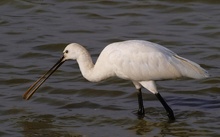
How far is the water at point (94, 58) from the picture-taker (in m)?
11.4

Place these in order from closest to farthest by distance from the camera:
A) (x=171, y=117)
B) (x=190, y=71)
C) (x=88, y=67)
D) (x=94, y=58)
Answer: (x=190, y=71)
(x=171, y=117)
(x=88, y=67)
(x=94, y=58)

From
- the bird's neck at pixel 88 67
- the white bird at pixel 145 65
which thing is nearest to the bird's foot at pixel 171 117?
the white bird at pixel 145 65

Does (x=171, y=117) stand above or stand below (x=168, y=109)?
below

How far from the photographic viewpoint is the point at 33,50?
15719 mm

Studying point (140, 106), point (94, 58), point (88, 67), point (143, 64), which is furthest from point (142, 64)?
point (94, 58)

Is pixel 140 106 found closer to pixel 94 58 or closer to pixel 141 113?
pixel 141 113

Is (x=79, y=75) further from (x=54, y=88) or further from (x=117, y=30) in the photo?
(x=117, y=30)

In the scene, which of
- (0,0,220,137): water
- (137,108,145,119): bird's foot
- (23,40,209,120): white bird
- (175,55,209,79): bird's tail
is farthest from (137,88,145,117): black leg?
(175,55,209,79): bird's tail

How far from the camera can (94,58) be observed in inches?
595

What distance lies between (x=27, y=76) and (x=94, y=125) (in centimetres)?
314

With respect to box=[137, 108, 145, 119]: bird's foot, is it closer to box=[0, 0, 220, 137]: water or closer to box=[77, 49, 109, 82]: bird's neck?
box=[0, 0, 220, 137]: water

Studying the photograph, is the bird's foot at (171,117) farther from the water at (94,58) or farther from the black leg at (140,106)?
the black leg at (140,106)

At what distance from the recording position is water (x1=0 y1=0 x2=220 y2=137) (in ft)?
37.4

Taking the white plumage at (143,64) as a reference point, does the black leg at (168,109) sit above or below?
below
